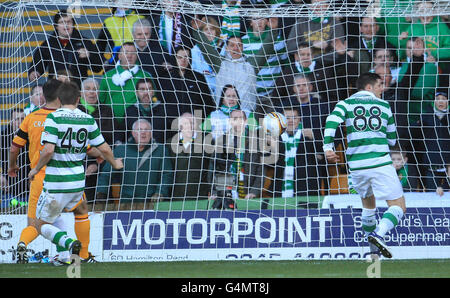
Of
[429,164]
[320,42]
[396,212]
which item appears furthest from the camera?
[320,42]

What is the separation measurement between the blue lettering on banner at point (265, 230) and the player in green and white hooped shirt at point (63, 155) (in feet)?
6.94

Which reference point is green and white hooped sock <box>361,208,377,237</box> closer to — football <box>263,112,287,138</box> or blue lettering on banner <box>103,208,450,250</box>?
blue lettering on banner <box>103,208,450,250</box>

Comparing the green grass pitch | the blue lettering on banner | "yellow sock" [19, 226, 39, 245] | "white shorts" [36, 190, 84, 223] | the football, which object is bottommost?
the green grass pitch

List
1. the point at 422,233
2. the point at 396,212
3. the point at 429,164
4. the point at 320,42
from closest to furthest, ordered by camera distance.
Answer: the point at 396,212
the point at 422,233
the point at 429,164
the point at 320,42

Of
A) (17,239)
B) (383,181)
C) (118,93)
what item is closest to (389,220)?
(383,181)

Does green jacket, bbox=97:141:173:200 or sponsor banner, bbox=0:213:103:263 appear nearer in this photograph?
sponsor banner, bbox=0:213:103:263

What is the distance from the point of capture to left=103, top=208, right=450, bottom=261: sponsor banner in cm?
960

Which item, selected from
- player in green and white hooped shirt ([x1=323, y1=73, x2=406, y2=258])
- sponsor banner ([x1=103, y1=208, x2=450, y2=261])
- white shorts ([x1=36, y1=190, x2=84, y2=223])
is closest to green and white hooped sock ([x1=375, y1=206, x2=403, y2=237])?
player in green and white hooped shirt ([x1=323, y1=73, x2=406, y2=258])

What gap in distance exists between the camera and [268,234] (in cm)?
963

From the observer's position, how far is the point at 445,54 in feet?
35.7

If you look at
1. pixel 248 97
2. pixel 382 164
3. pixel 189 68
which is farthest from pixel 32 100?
pixel 382 164

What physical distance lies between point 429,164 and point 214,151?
2811mm

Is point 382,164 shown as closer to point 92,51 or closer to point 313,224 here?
point 313,224

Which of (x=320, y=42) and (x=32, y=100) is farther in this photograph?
(x=320, y=42)
